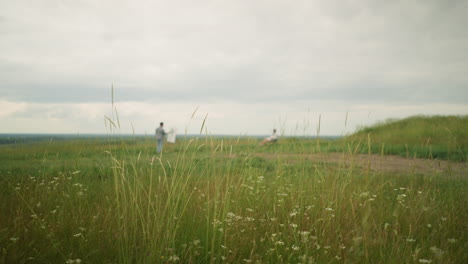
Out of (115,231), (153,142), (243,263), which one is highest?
(153,142)

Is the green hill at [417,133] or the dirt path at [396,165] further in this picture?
the green hill at [417,133]

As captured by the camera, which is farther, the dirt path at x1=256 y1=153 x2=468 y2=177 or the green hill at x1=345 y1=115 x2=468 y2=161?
the green hill at x1=345 y1=115 x2=468 y2=161

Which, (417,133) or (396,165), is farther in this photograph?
(417,133)

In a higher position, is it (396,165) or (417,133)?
(417,133)

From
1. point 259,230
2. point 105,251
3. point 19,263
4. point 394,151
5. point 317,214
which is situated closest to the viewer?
point 19,263

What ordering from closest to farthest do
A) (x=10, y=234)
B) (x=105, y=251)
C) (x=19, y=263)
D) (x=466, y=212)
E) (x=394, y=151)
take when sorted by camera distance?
(x=19, y=263), (x=105, y=251), (x=10, y=234), (x=466, y=212), (x=394, y=151)

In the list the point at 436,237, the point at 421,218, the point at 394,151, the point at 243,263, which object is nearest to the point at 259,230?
the point at 243,263

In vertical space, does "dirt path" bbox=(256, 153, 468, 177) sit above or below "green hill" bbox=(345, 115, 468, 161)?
below

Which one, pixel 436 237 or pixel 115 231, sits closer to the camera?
pixel 115 231

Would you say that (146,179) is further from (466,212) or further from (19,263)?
(466,212)

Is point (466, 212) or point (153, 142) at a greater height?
point (153, 142)

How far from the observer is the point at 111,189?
189 inches

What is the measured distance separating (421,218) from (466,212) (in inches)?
37.6

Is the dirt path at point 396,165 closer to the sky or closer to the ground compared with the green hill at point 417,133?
closer to the ground
